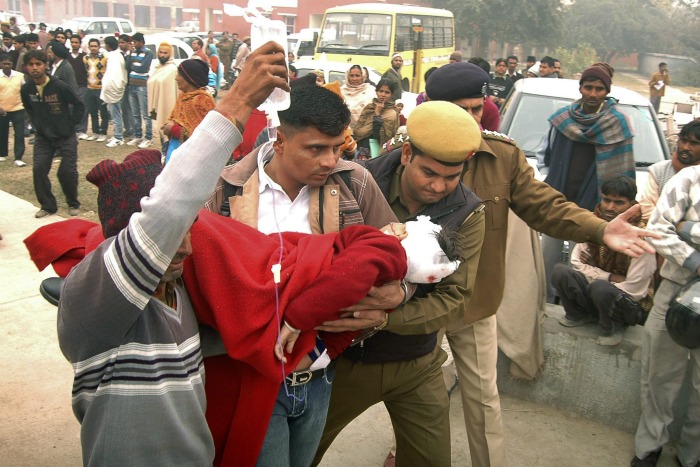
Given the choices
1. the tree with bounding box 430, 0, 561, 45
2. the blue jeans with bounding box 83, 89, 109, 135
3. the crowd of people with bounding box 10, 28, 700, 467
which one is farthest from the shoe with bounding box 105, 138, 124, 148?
the tree with bounding box 430, 0, 561, 45

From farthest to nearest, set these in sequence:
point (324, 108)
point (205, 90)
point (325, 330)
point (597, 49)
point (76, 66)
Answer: point (597, 49)
point (76, 66)
point (205, 90)
point (324, 108)
point (325, 330)

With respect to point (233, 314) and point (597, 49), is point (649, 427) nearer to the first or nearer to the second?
point (233, 314)

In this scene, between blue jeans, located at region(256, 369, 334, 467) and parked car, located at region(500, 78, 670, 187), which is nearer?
blue jeans, located at region(256, 369, 334, 467)

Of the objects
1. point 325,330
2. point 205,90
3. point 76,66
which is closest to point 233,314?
point 325,330

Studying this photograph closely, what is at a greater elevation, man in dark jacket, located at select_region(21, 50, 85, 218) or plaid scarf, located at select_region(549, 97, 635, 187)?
plaid scarf, located at select_region(549, 97, 635, 187)

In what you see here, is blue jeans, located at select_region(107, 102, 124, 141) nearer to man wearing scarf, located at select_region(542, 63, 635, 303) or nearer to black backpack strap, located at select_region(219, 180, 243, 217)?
man wearing scarf, located at select_region(542, 63, 635, 303)

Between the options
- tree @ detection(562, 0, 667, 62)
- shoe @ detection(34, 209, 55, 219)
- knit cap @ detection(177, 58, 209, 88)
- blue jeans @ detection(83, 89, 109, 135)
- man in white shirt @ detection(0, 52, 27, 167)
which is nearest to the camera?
knit cap @ detection(177, 58, 209, 88)

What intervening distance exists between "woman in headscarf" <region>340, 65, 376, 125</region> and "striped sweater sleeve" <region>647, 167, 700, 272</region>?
18.6 ft

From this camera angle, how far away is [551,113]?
7.41 metres

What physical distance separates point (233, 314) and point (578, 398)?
121 inches

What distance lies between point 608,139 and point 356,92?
15.2 ft

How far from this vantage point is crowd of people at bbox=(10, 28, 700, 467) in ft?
5.60

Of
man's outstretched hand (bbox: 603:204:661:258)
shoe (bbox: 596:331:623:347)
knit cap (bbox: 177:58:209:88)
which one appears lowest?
shoe (bbox: 596:331:623:347)

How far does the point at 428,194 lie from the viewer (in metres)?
2.75
